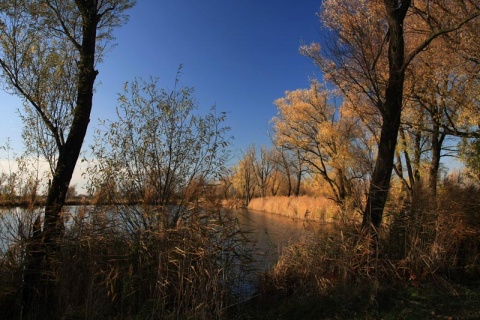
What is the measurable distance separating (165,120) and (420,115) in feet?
40.4

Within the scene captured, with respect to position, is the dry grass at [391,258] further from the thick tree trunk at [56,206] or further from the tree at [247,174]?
the tree at [247,174]

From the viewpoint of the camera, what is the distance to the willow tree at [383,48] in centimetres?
841

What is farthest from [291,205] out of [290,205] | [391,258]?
[391,258]

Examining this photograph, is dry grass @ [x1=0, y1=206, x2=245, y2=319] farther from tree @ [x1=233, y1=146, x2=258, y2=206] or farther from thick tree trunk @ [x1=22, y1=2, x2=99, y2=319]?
tree @ [x1=233, y1=146, x2=258, y2=206]

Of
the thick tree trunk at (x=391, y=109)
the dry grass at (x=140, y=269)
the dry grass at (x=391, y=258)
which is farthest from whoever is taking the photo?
the thick tree trunk at (x=391, y=109)

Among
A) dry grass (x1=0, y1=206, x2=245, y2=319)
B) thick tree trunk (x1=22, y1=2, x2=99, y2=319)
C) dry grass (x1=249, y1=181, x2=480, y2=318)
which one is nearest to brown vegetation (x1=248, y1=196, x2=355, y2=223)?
dry grass (x1=249, y1=181, x2=480, y2=318)

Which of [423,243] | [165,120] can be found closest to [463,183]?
[423,243]

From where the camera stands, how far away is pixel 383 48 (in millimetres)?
11898

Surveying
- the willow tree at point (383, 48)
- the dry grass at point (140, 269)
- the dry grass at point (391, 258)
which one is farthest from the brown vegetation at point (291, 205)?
the dry grass at point (140, 269)

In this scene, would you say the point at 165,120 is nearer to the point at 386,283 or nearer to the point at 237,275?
the point at 237,275

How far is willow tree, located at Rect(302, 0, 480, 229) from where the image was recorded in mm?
8406

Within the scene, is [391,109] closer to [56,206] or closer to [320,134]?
[56,206]

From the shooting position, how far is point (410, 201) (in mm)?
8828

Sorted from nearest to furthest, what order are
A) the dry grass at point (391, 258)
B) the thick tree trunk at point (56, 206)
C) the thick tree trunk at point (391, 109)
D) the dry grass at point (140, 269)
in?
the dry grass at point (140, 269), the thick tree trunk at point (56, 206), the dry grass at point (391, 258), the thick tree trunk at point (391, 109)
